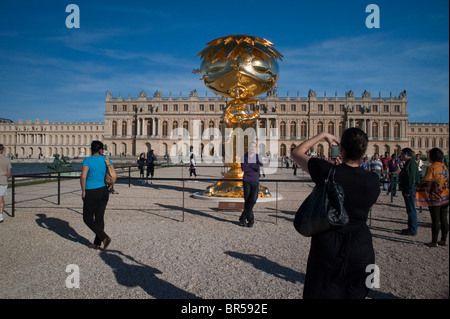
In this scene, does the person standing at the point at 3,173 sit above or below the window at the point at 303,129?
below

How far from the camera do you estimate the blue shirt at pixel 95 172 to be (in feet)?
12.6

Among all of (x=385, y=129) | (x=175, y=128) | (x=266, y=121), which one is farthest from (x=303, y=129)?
(x=175, y=128)

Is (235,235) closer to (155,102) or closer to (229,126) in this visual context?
(229,126)

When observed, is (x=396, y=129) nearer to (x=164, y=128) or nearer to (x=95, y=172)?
(x=164, y=128)

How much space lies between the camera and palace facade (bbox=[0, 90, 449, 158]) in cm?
5484

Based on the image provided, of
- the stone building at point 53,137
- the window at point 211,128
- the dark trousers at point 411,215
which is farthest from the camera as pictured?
the stone building at point 53,137

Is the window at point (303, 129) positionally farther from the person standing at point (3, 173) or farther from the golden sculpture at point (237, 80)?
the person standing at point (3, 173)

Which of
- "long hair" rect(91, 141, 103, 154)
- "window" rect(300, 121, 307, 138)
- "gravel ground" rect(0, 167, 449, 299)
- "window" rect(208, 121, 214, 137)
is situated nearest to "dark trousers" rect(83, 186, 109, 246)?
"gravel ground" rect(0, 167, 449, 299)

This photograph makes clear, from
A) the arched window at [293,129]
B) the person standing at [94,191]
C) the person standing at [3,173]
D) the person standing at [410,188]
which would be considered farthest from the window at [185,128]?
the person standing at [94,191]

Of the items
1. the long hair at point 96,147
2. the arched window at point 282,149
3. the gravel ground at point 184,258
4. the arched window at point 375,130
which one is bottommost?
the gravel ground at point 184,258

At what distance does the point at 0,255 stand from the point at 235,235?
328cm

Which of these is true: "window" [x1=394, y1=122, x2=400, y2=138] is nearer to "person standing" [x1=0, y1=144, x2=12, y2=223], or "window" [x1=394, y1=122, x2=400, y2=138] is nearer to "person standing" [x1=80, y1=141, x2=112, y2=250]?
"person standing" [x1=80, y1=141, x2=112, y2=250]
